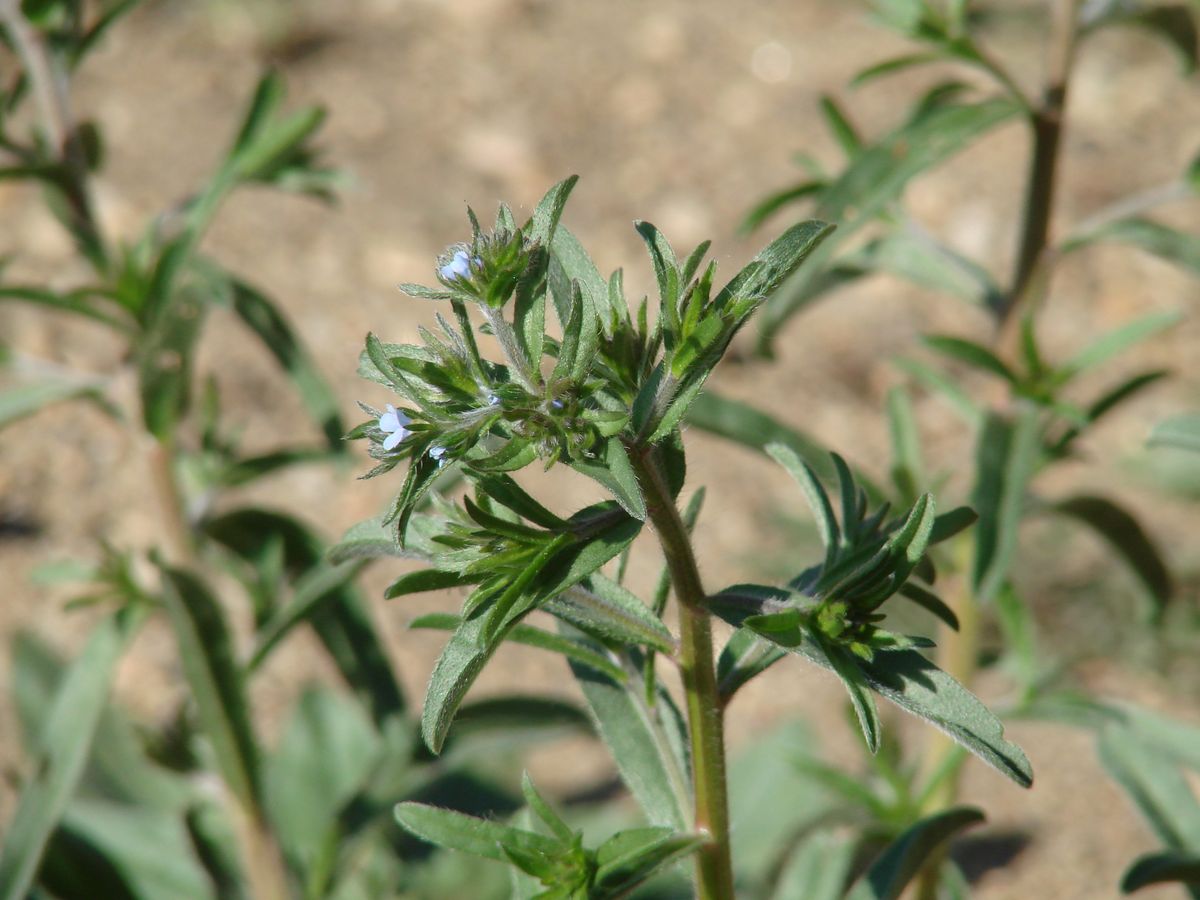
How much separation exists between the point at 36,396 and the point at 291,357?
460 millimetres

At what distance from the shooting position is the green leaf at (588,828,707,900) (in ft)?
4.61

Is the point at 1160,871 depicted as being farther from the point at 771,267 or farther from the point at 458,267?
the point at 458,267

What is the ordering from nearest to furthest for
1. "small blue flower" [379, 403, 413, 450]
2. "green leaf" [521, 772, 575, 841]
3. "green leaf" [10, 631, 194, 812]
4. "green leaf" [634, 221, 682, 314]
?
1. "small blue flower" [379, 403, 413, 450]
2. "green leaf" [634, 221, 682, 314]
3. "green leaf" [521, 772, 575, 841]
4. "green leaf" [10, 631, 194, 812]

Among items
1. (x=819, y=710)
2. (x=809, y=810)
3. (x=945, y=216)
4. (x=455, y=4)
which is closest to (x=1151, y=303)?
(x=945, y=216)

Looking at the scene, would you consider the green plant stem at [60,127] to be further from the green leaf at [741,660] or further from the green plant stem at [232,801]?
the green leaf at [741,660]

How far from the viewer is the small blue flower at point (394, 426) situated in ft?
3.82

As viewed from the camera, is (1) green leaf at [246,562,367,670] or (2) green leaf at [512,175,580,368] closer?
(2) green leaf at [512,175,580,368]

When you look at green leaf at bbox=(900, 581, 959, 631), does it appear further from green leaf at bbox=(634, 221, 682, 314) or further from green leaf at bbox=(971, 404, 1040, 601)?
green leaf at bbox=(971, 404, 1040, 601)

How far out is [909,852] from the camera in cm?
183

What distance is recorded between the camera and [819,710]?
3.68 meters

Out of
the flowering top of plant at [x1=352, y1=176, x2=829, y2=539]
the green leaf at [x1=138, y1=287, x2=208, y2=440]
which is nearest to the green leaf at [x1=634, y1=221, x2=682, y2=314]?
the flowering top of plant at [x1=352, y1=176, x2=829, y2=539]

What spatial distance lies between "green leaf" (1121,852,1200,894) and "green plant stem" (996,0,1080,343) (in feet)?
3.08

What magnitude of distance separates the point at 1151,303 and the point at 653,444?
3.70m

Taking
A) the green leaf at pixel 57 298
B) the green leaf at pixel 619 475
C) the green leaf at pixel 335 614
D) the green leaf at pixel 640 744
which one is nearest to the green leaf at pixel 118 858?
the green leaf at pixel 335 614
